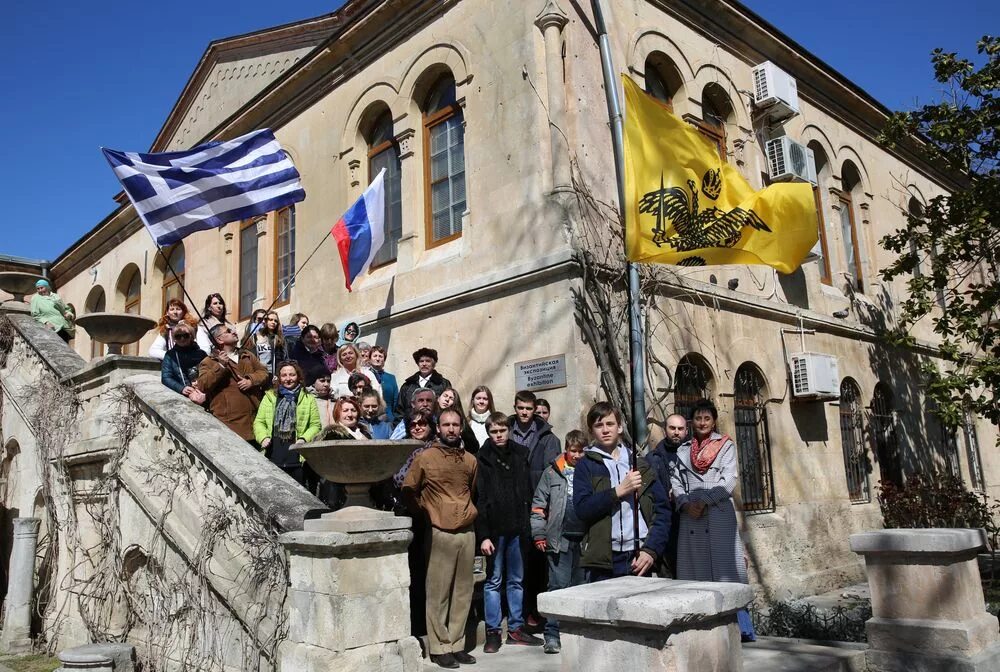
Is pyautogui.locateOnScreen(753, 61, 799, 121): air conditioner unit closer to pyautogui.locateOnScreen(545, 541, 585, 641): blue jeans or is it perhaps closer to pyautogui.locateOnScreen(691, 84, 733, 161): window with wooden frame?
pyautogui.locateOnScreen(691, 84, 733, 161): window with wooden frame

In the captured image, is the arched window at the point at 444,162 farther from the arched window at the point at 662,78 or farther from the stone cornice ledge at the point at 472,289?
the arched window at the point at 662,78

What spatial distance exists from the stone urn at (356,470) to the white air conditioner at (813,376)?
306 inches

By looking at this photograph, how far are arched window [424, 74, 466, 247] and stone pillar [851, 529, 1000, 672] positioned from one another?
6.69 meters

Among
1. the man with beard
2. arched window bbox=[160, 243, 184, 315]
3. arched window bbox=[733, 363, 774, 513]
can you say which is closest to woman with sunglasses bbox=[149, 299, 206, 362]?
the man with beard

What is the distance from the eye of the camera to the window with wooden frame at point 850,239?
1433cm

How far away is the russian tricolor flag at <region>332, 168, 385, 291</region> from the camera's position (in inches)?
419

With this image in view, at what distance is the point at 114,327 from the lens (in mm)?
8492

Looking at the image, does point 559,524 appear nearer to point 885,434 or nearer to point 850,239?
point 885,434

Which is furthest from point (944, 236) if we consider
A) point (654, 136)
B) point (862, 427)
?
point (654, 136)

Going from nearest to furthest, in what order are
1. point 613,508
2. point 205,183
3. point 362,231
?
point 613,508 → point 205,183 → point 362,231

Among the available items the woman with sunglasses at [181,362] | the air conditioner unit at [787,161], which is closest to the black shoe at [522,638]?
the woman with sunglasses at [181,362]

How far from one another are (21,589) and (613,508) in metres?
7.02

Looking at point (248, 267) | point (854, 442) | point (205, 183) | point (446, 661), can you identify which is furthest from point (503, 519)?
point (248, 267)

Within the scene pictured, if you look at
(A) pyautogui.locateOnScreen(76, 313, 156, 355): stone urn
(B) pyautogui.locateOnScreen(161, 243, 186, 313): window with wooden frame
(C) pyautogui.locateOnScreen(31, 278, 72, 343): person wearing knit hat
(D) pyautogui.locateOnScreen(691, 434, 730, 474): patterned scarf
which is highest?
(B) pyautogui.locateOnScreen(161, 243, 186, 313): window with wooden frame
